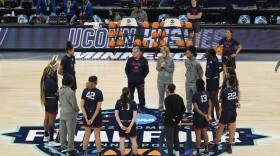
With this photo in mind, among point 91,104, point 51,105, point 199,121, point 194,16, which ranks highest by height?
point 194,16

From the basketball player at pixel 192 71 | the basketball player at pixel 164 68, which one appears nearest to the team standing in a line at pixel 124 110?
the basketball player at pixel 192 71

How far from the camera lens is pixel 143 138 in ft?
44.5

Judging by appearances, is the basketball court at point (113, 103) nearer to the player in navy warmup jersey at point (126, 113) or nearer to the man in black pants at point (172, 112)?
the man in black pants at point (172, 112)

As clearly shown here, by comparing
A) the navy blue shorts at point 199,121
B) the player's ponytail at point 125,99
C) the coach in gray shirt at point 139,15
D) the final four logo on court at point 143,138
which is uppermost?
the coach in gray shirt at point 139,15

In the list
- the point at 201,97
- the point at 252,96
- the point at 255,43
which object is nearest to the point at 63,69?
the point at 201,97

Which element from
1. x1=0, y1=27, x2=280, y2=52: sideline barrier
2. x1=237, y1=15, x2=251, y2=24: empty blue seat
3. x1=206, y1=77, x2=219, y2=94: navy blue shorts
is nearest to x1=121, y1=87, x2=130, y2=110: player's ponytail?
x1=206, y1=77, x2=219, y2=94: navy blue shorts

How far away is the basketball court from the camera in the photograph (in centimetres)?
1312

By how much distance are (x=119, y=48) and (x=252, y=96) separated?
26.1ft

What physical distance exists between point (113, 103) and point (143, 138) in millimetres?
3172

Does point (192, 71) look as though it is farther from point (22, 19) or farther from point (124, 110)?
point (22, 19)

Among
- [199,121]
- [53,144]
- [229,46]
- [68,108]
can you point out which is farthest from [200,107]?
[229,46]

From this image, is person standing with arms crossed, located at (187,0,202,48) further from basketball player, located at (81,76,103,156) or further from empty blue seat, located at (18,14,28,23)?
basketball player, located at (81,76,103,156)

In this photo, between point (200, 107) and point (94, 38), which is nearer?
point (200, 107)

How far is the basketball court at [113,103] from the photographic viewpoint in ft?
43.0
